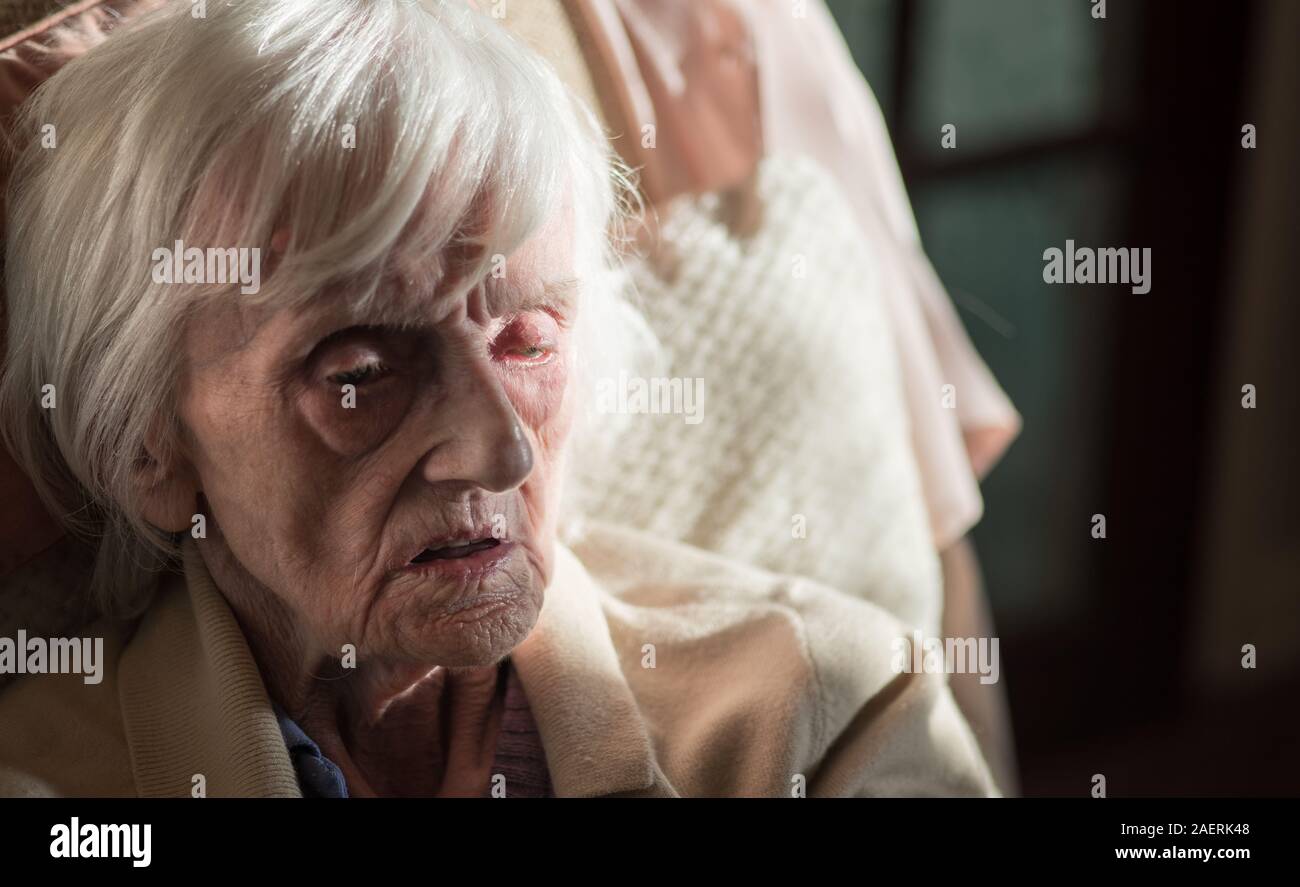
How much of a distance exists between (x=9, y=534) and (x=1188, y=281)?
6.14 feet

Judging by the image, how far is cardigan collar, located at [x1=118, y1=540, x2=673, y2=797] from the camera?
0.77 m

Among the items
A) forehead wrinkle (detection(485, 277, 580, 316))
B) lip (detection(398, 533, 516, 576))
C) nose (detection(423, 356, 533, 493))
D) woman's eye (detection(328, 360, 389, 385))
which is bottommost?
lip (detection(398, 533, 516, 576))

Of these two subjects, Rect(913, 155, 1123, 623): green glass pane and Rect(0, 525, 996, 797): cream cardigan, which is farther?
Rect(913, 155, 1123, 623): green glass pane

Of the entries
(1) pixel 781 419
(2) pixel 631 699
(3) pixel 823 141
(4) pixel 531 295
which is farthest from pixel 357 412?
(3) pixel 823 141

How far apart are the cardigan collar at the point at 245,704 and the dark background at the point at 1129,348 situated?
1.10 metres

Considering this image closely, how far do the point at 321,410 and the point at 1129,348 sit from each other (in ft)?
5.57

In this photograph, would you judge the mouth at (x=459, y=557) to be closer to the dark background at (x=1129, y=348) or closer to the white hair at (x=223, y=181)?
the white hair at (x=223, y=181)

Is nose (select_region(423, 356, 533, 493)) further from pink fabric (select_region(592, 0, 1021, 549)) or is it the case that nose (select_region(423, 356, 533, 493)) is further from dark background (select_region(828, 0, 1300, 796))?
dark background (select_region(828, 0, 1300, 796))

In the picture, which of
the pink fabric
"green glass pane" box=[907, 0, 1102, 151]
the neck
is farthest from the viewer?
"green glass pane" box=[907, 0, 1102, 151]

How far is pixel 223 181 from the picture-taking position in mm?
695

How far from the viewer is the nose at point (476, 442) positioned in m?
0.73

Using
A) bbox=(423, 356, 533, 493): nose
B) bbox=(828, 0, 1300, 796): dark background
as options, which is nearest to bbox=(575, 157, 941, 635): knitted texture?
bbox=(423, 356, 533, 493): nose

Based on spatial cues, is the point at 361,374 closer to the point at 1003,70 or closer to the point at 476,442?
the point at 476,442

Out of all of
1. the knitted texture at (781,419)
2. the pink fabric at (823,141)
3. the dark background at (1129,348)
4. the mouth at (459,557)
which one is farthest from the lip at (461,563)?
the dark background at (1129,348)
